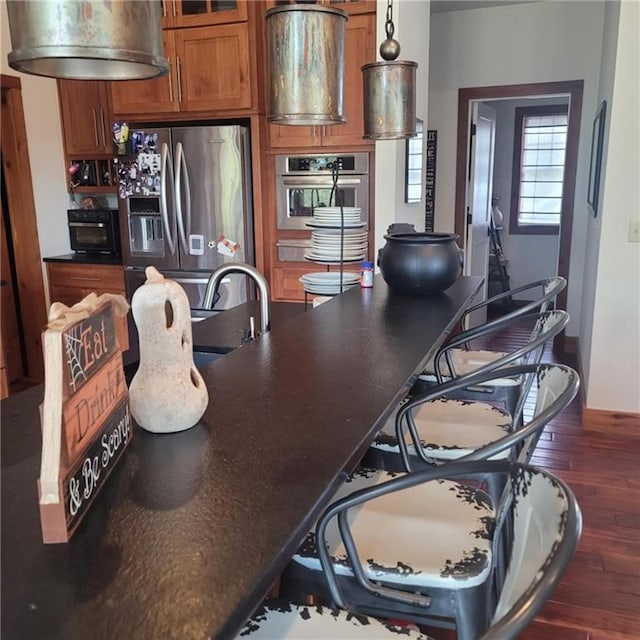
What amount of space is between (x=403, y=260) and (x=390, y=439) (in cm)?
76

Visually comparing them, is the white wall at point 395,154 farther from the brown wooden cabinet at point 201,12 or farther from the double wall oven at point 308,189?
the brown wooden cabinet at point 201,12

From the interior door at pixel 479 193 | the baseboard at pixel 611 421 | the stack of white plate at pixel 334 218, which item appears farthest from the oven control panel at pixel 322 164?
the baseboard at pixel 611 421

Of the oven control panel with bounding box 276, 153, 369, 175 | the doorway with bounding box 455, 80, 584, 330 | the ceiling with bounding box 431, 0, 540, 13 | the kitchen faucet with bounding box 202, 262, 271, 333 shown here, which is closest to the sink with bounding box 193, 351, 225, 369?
the kitchen faucet with bounding box 202, 262, 271, 333

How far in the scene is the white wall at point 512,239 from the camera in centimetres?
657

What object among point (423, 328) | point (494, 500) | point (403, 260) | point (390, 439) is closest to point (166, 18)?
point (403, 260)

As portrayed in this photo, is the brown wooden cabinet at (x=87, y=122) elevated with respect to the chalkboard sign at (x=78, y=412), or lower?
elevated

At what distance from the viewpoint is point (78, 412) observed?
2.60 feet

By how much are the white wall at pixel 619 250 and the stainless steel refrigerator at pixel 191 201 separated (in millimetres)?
2106

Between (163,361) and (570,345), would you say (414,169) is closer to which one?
(570,345)

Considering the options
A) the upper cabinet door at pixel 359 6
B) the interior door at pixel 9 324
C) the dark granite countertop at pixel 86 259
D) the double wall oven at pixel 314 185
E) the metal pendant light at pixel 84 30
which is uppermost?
the upper cabinet door at pixel 359 6

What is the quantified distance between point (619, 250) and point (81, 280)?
11.7ft

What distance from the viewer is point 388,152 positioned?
342 centimetres

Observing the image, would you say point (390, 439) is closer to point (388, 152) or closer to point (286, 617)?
point (286, 617)

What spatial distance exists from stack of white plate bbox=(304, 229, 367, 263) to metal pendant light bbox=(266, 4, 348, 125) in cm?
83
